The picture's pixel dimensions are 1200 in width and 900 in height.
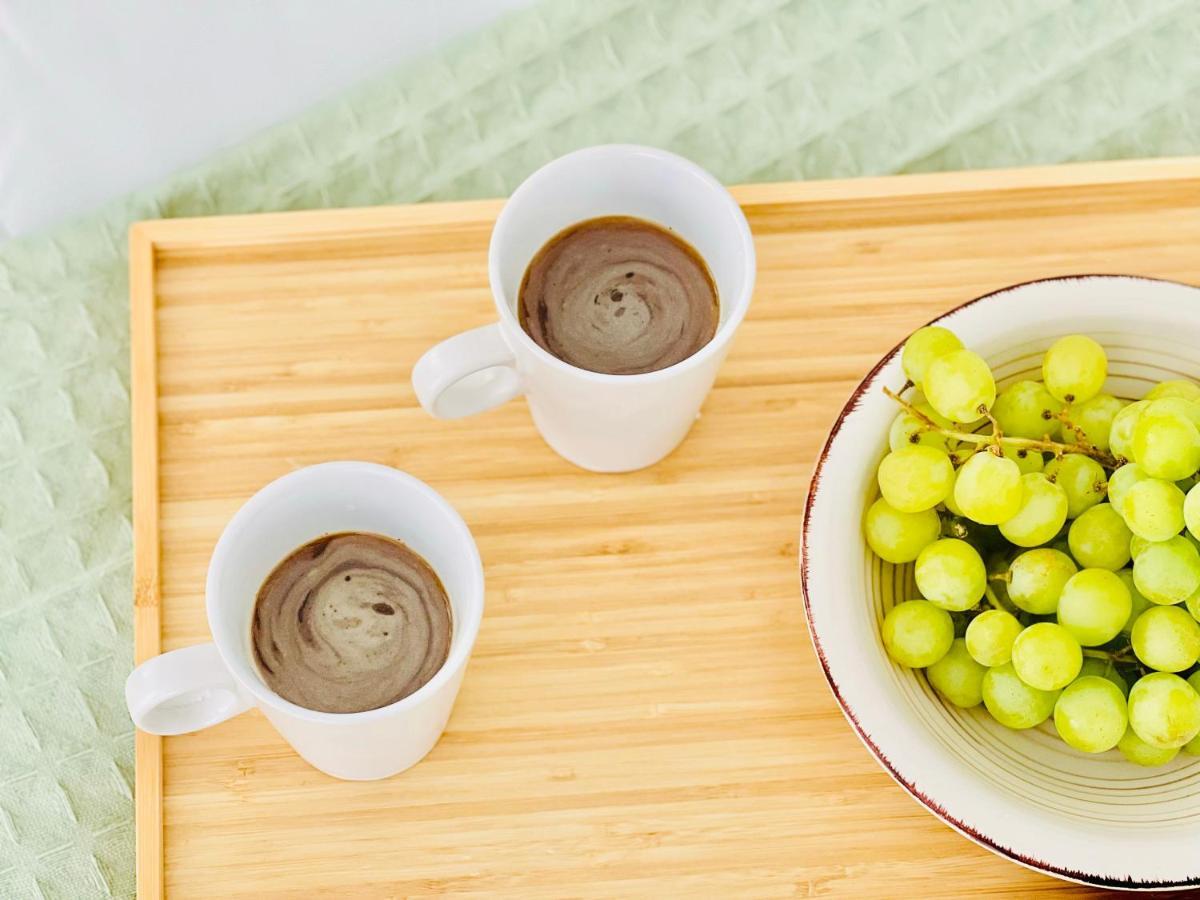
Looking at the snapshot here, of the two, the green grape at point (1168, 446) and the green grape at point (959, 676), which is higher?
the green grape at point (1168, 446)

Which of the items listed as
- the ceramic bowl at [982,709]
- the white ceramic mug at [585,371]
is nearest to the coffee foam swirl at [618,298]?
the white ceramic mug at [585,371]

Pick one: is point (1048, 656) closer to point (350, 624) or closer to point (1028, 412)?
point (1028, 412)

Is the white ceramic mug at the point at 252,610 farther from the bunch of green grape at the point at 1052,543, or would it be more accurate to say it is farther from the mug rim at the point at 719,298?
the bunch of green grape at the point at 1052,543

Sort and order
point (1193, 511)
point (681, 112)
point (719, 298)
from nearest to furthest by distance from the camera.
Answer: point (1193, 511) → point (719, 298) → point (681, 112)

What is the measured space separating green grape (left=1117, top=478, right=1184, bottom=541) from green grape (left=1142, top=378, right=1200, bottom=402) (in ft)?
0.21

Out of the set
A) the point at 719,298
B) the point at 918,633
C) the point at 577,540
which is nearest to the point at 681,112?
the point at 719,298

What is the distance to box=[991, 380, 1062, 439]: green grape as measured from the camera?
641mm

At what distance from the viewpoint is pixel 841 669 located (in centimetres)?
60

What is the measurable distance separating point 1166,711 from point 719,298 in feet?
1.03

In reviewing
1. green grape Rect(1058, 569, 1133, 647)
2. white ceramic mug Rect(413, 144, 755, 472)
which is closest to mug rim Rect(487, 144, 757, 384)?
white ceramic mug Rect(413, 144, 755, 472)

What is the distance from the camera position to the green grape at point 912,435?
0.62 m

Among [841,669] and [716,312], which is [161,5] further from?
[841,669]

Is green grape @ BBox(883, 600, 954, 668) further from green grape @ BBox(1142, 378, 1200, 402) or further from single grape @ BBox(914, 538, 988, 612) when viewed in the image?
green grape @ BBox(1142, 378, 1200, 402)

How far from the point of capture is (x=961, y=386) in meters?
0.60
